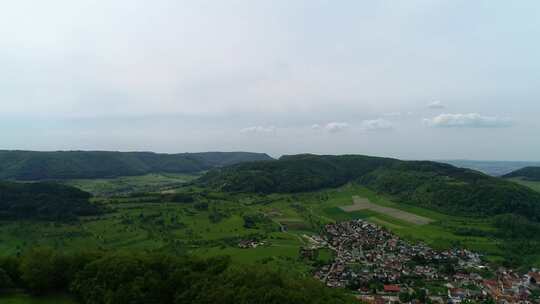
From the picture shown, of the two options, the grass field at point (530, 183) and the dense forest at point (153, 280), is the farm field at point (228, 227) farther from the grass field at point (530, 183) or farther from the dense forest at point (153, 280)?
the grass field at point (530, 183)

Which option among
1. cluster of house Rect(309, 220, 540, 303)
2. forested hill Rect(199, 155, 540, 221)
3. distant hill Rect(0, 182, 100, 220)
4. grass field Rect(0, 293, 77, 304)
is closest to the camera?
grass field Rect(0, 293, 77, 304)

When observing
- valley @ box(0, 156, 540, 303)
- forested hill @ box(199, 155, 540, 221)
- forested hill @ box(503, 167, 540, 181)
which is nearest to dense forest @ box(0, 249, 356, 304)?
valley @ box(0, 156, 540, 303)

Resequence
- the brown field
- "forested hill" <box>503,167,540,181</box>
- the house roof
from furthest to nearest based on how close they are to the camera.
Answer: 1. "forested hill" <box>503,167,540,181</box>
2. the brown field
3. the house roof

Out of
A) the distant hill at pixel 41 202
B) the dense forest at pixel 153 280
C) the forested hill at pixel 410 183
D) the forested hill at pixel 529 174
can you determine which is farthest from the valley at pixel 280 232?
the forested hill at pixel 529 174

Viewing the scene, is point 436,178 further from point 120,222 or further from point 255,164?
point 120,222

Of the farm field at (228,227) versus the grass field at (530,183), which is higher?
the grass field at (530,183)

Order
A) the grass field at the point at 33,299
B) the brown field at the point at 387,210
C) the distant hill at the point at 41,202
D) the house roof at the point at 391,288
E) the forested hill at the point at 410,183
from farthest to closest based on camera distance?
the forested hill at the point at 410,183 → the brown field at the point at 387,210 → the distant hill at the point at 41,202 → the house roof at the point at 391,288 → the grass field at the point at 33,299

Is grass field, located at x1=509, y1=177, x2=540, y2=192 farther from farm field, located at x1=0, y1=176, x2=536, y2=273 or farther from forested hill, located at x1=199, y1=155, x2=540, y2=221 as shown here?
farm field, located at x1=0, y1=176, x2=536, y2=273
